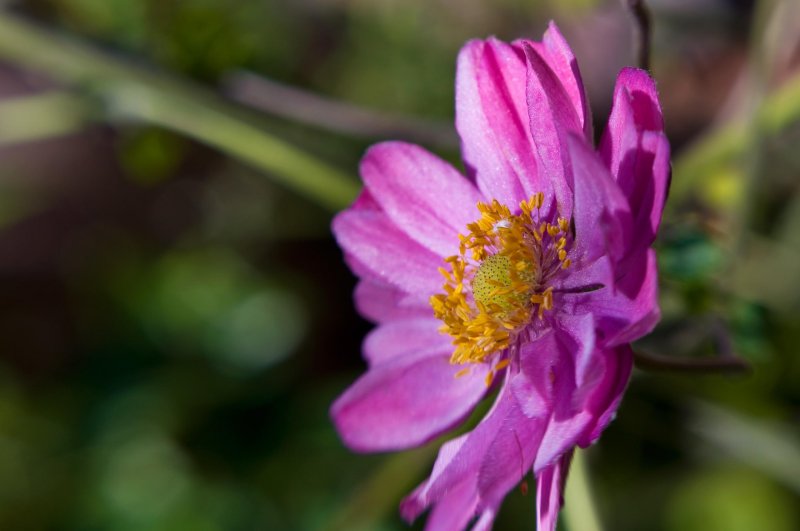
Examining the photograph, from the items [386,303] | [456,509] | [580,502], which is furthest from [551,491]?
[580,502]

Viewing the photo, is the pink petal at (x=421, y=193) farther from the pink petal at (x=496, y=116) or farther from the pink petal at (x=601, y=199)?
the pink petal at (x=601, y=199)

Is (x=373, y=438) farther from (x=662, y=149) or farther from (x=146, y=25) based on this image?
(x=146, y=25)

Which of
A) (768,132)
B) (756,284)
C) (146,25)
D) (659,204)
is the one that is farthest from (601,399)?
(146,25)

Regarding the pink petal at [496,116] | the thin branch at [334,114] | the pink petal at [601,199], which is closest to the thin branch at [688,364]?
the pink petal at [601,199]

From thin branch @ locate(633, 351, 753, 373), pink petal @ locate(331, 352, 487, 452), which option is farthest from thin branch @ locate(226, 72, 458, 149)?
thin branch @ locate(633, 351, 753, 373)

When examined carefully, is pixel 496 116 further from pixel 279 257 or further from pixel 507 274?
pixel 279 257

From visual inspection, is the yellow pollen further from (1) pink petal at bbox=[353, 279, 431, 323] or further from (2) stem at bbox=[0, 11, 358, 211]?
(2) stem at bbox=[0, 11, 358, 211]
